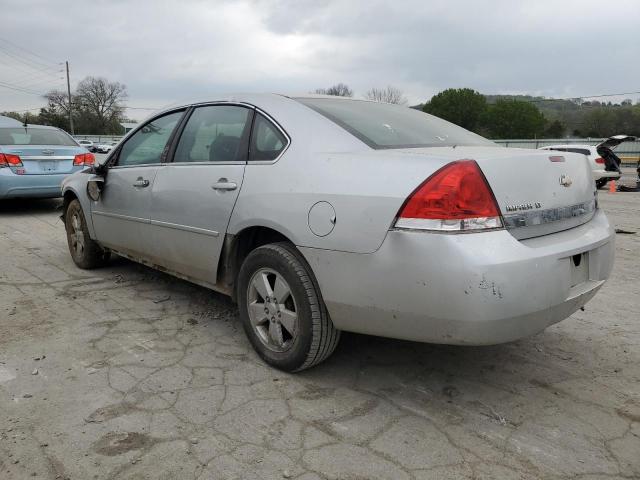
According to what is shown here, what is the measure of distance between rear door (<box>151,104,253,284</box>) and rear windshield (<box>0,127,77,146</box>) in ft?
20.0

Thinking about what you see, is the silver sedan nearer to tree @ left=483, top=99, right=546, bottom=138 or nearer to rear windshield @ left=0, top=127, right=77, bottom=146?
rear windshield @ left=0, top=127, right=77, bottom=146

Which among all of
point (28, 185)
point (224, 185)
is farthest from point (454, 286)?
point (28, 185)

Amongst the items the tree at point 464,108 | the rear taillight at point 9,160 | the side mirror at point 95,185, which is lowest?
the side mirror at point 95,185

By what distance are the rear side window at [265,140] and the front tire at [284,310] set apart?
0.53m

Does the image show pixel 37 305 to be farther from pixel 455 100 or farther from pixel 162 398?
pixel 455 100

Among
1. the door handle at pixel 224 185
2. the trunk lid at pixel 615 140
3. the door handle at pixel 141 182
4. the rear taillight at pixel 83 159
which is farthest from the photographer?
the trunk lid at pixel 615 140

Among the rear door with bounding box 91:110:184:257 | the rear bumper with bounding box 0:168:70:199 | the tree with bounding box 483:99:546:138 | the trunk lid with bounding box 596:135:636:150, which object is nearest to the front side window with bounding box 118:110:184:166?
the rear door with bounding box 91:110:184:257

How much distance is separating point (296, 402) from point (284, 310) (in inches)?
19.1

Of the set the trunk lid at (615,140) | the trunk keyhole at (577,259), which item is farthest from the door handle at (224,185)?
the trunk lid at (615,140)

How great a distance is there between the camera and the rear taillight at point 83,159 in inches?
349

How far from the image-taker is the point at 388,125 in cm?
314

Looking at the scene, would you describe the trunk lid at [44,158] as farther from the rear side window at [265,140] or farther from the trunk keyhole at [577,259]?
the trunk keyhole at [577,259]

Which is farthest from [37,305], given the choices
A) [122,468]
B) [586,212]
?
[586,212]

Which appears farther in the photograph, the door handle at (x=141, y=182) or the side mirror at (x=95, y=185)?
the side mirror at (x=95, y=185)
